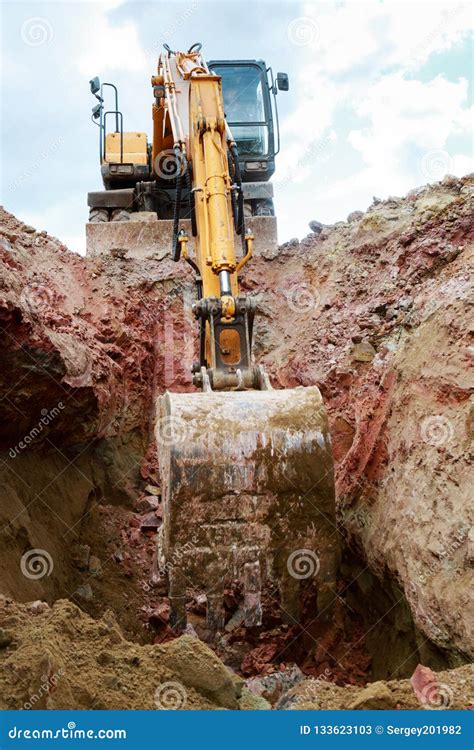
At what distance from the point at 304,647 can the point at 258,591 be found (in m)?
0.85

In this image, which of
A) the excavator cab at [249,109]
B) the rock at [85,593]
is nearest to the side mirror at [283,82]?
the excavator cab at [249,109]

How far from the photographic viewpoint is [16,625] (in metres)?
3.11

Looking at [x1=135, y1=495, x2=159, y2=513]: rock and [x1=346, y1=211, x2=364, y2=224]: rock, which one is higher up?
[x1=346, y1=211, x2=364, y2=224]: rock

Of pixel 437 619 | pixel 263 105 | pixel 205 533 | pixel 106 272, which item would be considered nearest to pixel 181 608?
pixel 205 533

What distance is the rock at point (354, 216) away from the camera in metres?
9.59

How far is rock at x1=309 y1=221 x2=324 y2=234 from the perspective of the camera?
1004 centimetres

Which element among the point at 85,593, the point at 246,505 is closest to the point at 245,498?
the point at 246,505

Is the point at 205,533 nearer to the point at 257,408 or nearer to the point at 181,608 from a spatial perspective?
the point at 181,608

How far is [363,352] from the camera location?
669 cm

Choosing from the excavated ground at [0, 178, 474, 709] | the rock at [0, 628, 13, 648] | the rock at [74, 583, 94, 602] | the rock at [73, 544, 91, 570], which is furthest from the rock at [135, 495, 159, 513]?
the rock at [0, 628, 13, 648]

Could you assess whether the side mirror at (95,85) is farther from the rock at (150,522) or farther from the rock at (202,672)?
the rock at (202,672)

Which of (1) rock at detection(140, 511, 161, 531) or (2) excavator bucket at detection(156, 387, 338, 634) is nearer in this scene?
(2) excavator bucket at detection(156, 387, 338, 634)

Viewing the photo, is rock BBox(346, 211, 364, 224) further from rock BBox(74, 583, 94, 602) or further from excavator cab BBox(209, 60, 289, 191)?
rock BBox(74, 583, 94, 602)

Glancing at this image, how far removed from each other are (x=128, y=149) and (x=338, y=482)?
7.89 m
